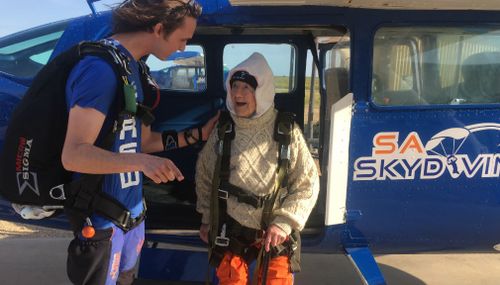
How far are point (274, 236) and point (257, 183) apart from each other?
26 cm

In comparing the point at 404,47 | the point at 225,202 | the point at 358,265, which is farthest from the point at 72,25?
the point at 358,265

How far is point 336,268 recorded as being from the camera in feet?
13.3

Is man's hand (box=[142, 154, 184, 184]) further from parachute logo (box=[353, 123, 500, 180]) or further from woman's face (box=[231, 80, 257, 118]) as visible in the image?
parachute logo (box=[353, 123, 500, 180])

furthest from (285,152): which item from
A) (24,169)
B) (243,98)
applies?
(24,169)

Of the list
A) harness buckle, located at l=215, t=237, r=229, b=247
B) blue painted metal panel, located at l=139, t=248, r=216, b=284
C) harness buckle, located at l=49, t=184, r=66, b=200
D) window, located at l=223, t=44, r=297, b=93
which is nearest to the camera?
harness buckle, located at l=49, t=184, r=66, b=200

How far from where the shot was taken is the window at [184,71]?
12.0ft

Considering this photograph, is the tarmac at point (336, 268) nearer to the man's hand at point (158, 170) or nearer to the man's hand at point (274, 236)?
the man's hand at point (274, 236)

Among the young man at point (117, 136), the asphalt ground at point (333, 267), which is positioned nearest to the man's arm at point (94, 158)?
the young man at point (117, 136)

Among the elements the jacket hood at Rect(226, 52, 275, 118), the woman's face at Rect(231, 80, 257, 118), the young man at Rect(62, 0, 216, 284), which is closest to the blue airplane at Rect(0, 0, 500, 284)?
the jacket hood at Rect(226, 52, 275, 118)

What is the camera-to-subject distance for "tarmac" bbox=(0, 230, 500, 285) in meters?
3.78

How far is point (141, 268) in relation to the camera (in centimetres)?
302

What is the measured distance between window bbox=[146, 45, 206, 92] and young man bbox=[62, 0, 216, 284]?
187cm

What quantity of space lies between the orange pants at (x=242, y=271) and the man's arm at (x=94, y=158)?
0.93m

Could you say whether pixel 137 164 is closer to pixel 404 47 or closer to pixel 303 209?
pixel 303 209
